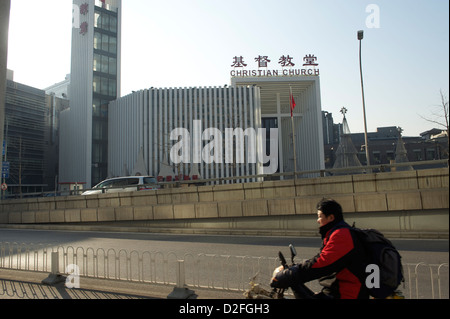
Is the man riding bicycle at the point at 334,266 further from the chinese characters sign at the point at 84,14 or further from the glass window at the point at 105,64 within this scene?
the chinese characters sign at the point at 84,14

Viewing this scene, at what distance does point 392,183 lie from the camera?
1163 cm

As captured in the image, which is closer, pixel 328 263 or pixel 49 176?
pixel 328 263

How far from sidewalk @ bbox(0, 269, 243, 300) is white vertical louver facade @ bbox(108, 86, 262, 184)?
161ft

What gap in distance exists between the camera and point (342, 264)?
2.92m

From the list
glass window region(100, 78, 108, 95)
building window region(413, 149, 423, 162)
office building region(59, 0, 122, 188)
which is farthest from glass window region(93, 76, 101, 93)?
building window region(413, 149, 423, 162)

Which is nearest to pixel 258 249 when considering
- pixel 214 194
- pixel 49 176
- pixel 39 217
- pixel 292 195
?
pixel 292 195

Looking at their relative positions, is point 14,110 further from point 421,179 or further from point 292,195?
point 421,179

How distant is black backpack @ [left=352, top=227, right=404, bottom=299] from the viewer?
2779 millimetres

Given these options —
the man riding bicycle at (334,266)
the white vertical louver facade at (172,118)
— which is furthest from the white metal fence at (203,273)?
the white vertical louver facade at (172,118)

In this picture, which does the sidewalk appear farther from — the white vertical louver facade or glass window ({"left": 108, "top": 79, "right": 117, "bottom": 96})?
glass window ({"left": 108, "top": 79, "right": 117, "bottom": 96})

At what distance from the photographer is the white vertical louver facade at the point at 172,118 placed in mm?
56312

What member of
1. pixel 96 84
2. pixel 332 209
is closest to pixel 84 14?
pixel 96 84

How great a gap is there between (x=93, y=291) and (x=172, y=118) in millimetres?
52378
